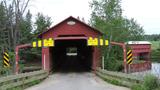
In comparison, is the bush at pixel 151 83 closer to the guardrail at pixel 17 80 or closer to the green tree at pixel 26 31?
the guardrail at pixel 17 80

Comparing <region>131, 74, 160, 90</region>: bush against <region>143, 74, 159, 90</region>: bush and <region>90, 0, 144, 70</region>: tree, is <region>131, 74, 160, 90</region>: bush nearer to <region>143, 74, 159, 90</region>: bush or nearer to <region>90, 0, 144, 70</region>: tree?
<region>143, 74, 159, 90</region>: bush

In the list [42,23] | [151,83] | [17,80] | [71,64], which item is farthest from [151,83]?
[42,23]

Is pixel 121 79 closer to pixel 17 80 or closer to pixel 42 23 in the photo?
pixel 17 80

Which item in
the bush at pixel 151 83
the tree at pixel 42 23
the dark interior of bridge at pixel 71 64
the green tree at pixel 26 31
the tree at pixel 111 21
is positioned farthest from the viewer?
the tree at pixel 42 23

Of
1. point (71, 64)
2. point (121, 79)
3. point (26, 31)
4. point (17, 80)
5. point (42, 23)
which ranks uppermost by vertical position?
point (42, 23)

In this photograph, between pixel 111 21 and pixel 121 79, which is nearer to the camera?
pixel 121 79

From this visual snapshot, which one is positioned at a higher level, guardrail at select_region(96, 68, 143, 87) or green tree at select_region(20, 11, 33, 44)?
green tree at select_region(20, 11, 33, 44)

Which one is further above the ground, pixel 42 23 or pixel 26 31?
pixel 42 23

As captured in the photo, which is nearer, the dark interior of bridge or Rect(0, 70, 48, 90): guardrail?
Rect(0, 70, 48, 90): guardrail

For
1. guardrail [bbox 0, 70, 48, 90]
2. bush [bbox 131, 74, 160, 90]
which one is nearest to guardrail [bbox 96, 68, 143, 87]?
bush [bbox 131, 74, 160, 90]

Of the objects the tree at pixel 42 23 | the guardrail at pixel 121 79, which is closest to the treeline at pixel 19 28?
the tree at pixel 42 23

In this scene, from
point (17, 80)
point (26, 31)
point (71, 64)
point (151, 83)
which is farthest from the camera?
point (26, 31)

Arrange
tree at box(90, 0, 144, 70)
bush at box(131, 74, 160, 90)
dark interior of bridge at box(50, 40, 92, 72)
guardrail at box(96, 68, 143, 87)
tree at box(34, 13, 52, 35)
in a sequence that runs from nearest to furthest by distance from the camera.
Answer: bush at box(131, 74, 160, 90) < guardrail at box(96, 68, 143, 87) < dark interior of bridge at box(50, 40, 92, 72) < tree at box(90, 0, 144, 70) < tree at box(34, 13, 52, 35)

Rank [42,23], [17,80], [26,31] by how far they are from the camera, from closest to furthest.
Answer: [17,80]
[26,31]
[42,23]
